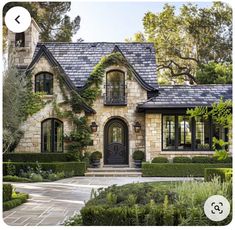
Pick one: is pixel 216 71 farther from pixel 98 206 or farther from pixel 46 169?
pixel 98 206

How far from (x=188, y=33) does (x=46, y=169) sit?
7.60 metres

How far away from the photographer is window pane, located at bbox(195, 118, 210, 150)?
646 inches

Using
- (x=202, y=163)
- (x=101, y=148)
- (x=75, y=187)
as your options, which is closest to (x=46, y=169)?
(x=101, y=148)

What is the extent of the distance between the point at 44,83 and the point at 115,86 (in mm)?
3266

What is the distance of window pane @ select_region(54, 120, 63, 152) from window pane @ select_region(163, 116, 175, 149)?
429 cm

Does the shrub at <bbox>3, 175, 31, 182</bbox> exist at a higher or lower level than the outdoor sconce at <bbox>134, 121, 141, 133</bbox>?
lower

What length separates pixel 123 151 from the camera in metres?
16.4

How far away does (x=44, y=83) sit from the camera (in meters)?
15.8

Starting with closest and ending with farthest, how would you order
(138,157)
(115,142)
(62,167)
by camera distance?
(62,167) → (138,157) → (115,142)

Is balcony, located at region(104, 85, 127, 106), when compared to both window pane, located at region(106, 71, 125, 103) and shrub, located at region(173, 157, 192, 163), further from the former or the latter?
shrub, located at region(173, 157, 192, 163)

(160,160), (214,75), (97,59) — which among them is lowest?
(160,160)

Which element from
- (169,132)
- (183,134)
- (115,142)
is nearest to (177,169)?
(183,134)

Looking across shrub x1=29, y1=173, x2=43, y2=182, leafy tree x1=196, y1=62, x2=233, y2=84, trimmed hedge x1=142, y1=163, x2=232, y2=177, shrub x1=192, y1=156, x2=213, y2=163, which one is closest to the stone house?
shrub x1=192, y1=156, x2=213, y2=163

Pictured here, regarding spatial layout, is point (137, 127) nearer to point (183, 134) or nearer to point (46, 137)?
point (183, 134)
